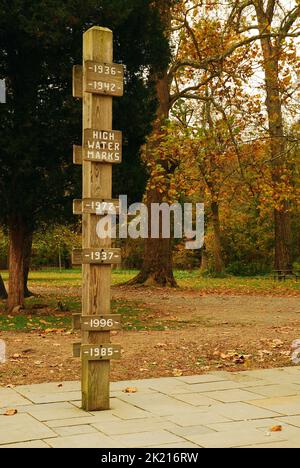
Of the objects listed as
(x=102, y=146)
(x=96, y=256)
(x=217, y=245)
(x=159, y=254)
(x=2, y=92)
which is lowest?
(x=159, y=254)

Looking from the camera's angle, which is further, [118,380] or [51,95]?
[51,95]

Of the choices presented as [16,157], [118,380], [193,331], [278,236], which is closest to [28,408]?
[118,380]

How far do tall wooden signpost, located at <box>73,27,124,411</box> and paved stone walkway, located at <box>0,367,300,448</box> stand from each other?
1.35 ft

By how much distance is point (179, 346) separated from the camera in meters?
9.95

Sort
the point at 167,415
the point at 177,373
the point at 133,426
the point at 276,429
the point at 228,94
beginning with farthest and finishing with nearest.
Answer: the point at 228,94
the point at 177,373
the point at 167,415
the point at 133,426
the point at 276,429

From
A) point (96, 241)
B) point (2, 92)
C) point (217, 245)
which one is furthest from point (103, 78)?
point (217, 245)

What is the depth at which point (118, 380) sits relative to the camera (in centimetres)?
760

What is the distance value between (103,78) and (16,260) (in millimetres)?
9454

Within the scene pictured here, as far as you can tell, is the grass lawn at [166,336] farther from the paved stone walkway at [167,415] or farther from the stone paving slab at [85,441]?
the stone paving slab at [85,441]

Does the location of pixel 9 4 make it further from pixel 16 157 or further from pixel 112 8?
pixel 16 157

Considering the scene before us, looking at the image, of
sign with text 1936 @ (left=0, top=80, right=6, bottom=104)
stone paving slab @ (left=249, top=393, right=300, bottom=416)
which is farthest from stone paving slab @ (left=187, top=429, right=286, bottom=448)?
sign with text 1936 @ (left=0, top=80, right=6, bottom=104)

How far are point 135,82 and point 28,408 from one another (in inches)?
409

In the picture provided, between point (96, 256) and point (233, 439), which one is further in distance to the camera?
point (96, 256)

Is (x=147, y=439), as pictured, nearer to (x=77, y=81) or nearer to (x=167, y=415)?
(x=167, y=415)
